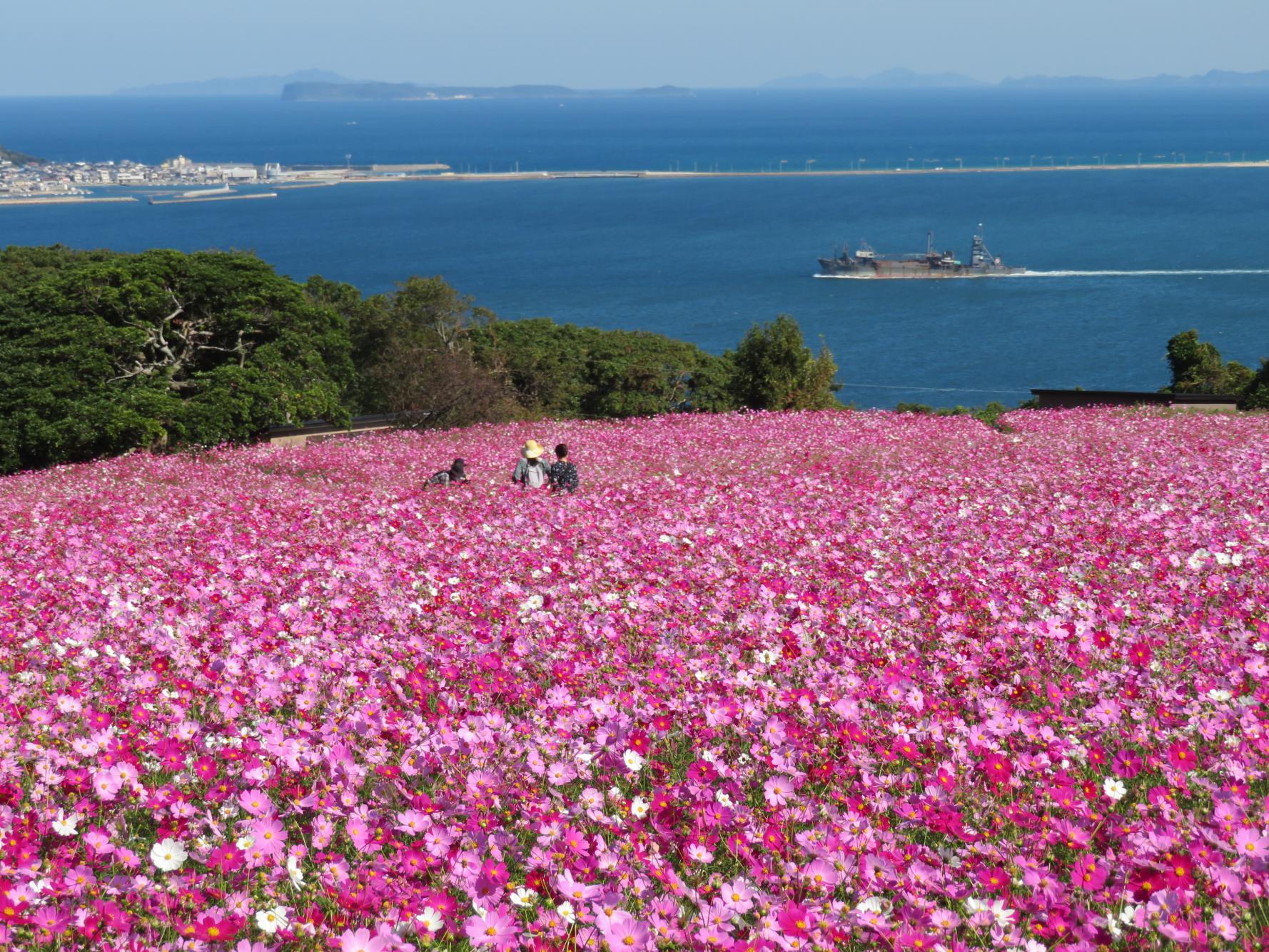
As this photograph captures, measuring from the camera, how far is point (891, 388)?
3329 inches

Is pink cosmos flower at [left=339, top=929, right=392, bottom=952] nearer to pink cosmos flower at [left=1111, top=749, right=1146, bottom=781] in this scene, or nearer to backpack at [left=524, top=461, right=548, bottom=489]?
pink cosmos flower at [left=1111, top=749, right=1146, bottom=781]

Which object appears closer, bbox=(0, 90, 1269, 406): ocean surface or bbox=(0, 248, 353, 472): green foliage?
bbox=(0, 248, 353, 472): green foliage

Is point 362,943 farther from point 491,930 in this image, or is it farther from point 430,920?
point 491,930

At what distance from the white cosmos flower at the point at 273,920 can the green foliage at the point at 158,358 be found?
27.3 metres

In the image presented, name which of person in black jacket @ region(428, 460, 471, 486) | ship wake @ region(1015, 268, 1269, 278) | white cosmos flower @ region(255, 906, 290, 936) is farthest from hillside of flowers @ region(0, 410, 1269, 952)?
ship wake @ region(1015, 268, 1269, 278)

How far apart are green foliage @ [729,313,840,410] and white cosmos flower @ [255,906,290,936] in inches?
1348

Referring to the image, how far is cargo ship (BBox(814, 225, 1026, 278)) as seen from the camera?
13288 cm

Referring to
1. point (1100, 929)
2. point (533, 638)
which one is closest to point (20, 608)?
point (533, 638)

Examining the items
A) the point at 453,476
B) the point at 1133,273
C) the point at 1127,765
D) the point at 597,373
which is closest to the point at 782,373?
the point at 597,373

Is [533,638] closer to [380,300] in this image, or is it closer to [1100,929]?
[1100,929]

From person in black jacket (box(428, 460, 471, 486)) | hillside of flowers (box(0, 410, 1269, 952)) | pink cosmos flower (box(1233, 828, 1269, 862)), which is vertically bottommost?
person in black jacket (box(428, 460, 471, 486))

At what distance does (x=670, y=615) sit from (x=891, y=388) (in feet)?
261

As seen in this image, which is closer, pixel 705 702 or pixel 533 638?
pixel 705 702

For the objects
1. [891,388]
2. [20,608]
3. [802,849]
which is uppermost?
[802,849]
